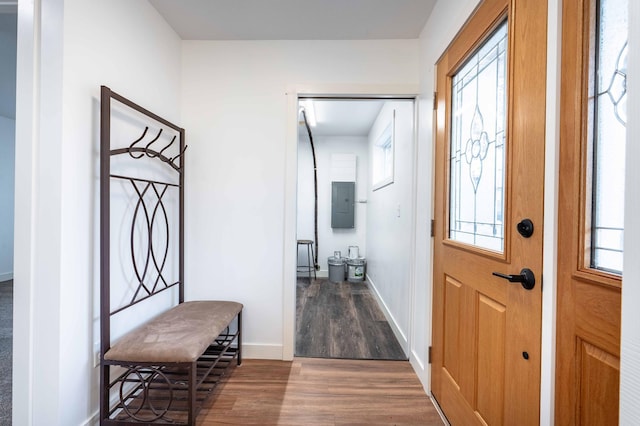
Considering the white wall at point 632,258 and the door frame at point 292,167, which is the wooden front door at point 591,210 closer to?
the white wall at point 632,258

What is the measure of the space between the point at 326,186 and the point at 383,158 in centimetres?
130

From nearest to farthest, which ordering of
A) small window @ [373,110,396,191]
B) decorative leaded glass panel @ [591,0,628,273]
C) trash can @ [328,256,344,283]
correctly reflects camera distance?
decorative leaded glass panel @ [591,0,628,273]
small window @ [373,110,396,191]
trash can @ [328,256,344,283]

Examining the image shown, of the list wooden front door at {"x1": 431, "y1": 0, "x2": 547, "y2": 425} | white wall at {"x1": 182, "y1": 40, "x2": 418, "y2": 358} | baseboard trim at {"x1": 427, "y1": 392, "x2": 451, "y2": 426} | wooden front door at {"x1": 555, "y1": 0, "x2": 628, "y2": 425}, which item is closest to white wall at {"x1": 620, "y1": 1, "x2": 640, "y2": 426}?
wooden front door at {"x1": 555, "y1": 0, "x2": 628, "y2": 425}

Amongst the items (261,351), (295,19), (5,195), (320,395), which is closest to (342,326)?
(261,351)

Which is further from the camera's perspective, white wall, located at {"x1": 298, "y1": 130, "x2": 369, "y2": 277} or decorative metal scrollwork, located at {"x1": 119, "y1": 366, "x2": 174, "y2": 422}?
white wall, located at {"x1": 298, "y1": 130, "x2": 369, "y2": 277}

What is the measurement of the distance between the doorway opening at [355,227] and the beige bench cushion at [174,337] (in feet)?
3.13

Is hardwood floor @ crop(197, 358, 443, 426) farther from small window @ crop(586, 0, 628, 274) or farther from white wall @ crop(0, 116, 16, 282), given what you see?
white wall @ crop(0, 116, 16, 282)

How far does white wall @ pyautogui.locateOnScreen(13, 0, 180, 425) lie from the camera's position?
1.18 metres

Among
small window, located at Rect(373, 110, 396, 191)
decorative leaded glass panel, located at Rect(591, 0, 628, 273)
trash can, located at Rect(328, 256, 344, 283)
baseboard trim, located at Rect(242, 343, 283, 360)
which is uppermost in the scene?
small window, located at Rect(373, 110, 396, 191)

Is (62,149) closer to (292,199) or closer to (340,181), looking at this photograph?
(292,199)

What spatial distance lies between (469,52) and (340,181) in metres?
3.45

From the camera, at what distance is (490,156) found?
125 cm

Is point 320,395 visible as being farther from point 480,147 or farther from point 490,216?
point 480,147

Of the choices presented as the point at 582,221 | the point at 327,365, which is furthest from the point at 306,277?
the point at 582,221
